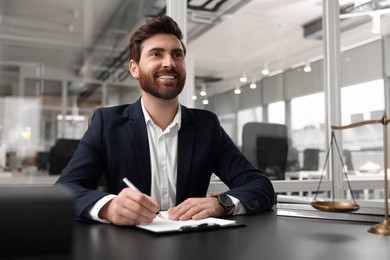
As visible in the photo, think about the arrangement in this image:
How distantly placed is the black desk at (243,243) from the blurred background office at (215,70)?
1739 millimetres

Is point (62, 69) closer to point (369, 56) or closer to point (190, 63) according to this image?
point (190, 63)

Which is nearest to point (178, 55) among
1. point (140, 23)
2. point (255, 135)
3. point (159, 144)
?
point (159, 144)

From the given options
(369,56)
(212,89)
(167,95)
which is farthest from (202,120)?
(369,56)

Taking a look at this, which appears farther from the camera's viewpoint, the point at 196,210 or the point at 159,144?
the point at 159,144

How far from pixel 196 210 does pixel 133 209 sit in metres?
0.22

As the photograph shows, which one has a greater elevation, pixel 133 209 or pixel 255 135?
pixel 255 135

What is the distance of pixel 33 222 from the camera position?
0.38 metres

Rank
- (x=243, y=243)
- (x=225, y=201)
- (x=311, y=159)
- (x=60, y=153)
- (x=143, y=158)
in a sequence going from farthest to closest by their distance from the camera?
(x=311, y=159) → (x=60, y=153) → (x=143, y=158) → (x=225, y=201) → (x=243, y=243)

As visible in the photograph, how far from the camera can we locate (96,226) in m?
1.17

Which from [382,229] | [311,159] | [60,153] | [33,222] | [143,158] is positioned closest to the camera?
[33,222]

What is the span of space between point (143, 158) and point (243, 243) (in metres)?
0.88

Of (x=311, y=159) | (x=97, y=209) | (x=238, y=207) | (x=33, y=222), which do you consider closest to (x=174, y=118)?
(x=238, y=207)

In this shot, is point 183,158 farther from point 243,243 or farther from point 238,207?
point 243,243

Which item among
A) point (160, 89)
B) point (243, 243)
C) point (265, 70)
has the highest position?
point (265, 70)
